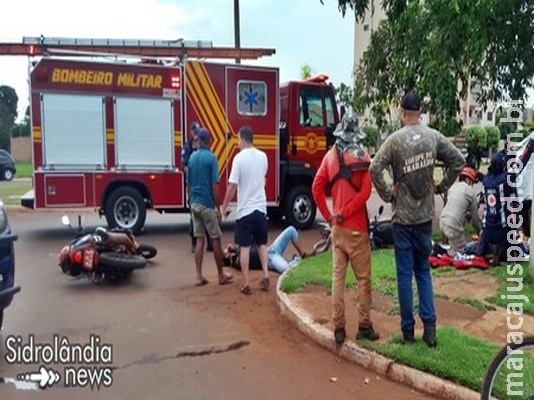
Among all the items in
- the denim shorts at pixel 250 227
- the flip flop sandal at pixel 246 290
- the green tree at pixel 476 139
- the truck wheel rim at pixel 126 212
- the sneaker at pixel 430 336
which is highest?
the green tree at pixel 476 139

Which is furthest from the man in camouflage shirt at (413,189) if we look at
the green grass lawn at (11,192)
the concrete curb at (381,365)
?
the green grass lawn at (11,192)

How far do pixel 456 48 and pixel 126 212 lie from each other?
669 centimetres

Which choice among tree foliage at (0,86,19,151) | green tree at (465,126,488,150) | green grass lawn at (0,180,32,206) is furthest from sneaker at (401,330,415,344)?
tree foliage at (0,86,19,151)

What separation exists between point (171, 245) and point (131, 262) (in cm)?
305

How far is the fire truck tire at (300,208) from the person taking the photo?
40.3ft

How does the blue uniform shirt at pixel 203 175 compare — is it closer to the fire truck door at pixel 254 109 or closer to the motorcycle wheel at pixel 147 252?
the motorcycle wheel at pixel 147 252

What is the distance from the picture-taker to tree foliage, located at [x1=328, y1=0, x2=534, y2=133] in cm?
752

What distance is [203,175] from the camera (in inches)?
284

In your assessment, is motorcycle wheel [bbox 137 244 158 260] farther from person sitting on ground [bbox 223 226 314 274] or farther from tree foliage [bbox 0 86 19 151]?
tree foliage [bbox 0 86 19 151]

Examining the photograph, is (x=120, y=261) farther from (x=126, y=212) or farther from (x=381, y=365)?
(x=381, y=365)

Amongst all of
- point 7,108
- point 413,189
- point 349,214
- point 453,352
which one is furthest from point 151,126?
point 7,108

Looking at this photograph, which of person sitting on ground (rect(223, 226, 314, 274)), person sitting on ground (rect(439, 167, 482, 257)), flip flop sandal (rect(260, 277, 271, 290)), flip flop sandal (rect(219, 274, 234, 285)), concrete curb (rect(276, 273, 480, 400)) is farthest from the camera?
person sitting on ground (rect(223, 226, 314, 274))

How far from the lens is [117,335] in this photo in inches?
216

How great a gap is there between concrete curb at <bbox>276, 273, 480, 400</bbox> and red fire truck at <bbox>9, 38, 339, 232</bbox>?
237 inches
